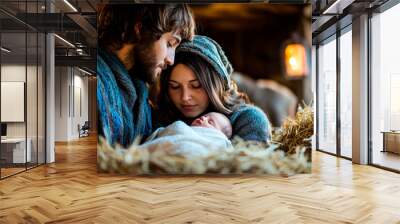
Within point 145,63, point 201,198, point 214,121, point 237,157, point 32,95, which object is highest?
point 145,63

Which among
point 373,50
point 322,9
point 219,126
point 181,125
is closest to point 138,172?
point 181,125

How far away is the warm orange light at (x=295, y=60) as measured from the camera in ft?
21.9

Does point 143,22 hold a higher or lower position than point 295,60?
higher

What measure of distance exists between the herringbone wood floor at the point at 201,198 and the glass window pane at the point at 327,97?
10.2 feet

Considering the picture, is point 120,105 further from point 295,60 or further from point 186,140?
point 295,60

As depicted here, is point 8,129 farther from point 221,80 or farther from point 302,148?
point 302,148

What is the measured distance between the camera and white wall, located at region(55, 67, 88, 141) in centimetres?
1558

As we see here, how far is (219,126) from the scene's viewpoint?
6.58 metres

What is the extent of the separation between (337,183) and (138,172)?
3.16 metres

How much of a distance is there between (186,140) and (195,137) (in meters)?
0.15

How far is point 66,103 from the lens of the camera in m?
15.7

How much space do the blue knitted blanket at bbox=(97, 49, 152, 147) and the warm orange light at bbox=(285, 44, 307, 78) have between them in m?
2.41

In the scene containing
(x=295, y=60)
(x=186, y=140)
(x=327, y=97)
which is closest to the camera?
(x=186, y=140)

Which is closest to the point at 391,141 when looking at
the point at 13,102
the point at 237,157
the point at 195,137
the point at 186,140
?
the point at 237,157
